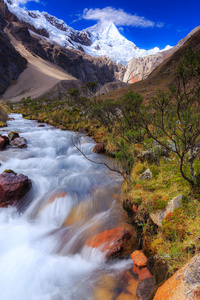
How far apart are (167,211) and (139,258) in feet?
4.11

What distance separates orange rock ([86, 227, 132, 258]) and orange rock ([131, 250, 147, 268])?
409mm

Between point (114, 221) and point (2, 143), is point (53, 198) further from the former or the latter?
point (2, 143)

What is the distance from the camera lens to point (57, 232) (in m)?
5.07

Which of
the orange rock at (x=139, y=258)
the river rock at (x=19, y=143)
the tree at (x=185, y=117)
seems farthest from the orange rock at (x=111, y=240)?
the river rock at (x=19, y=143)

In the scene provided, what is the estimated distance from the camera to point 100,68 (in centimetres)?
18575

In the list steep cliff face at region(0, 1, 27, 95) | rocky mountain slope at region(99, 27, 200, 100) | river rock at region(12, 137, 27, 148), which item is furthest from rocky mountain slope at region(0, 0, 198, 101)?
river rock at region(12, 137, 27, 148)

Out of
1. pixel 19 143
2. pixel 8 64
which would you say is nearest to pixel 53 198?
pixel 19 143

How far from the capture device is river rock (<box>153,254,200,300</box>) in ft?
5.46

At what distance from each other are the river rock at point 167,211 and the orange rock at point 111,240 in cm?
101

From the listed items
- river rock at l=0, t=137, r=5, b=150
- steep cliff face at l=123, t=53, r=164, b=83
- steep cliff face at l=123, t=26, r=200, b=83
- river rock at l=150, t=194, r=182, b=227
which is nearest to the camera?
river rock at l=150, t=194, r=182, b=227

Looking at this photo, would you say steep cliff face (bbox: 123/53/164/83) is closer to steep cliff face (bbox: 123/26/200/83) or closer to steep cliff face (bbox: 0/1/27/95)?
steep cliff face (bbox: 123/26/200/83)

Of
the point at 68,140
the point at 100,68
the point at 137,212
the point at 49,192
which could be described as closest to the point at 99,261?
the point at 137,212

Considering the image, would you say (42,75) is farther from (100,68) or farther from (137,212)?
(137,212)

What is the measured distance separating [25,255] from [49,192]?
2.89 m
